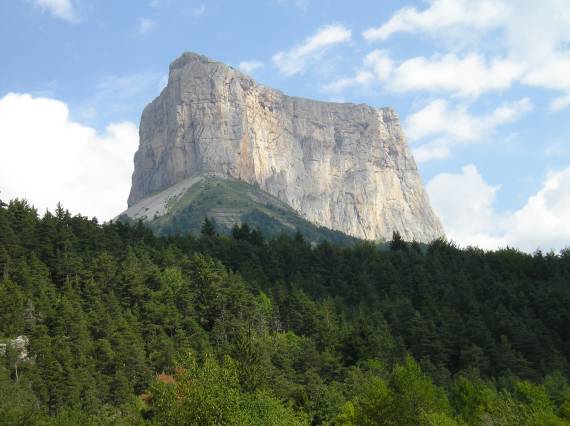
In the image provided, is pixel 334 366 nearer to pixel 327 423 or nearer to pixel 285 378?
pixel 285 378

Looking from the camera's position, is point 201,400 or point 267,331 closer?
point 201,400

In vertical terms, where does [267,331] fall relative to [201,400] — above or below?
above

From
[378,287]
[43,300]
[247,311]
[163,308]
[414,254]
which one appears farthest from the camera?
[414,254]

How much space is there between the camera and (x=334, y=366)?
77562 millimetres

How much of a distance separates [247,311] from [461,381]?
1281 inches

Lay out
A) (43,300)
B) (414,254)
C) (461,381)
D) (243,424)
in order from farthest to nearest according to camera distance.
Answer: (414,254)
(43,300)
(461,381)
(243,424)

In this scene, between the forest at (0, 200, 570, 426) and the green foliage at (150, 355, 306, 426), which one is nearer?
the green foliage at (150, 355, 306, 426)

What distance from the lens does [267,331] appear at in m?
90.1

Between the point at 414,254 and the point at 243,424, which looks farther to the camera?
the point at 414,254

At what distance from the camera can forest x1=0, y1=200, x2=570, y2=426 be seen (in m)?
55.0

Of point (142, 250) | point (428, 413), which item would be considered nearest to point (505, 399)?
point (428, 413)

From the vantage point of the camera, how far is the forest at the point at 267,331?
2165 inches

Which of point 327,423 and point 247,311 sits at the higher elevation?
point 247,311

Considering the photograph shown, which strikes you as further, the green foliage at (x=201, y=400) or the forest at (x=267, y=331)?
the forest at (x=267, y=331)
